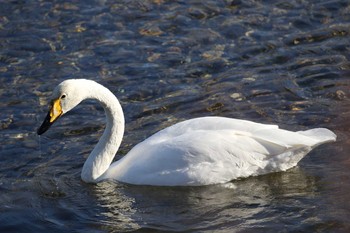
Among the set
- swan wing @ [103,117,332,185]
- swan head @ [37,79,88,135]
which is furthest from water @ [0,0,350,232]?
swan head @ [37,79,88,135]

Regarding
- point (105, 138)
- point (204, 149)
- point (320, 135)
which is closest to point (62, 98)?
point (105, 138)

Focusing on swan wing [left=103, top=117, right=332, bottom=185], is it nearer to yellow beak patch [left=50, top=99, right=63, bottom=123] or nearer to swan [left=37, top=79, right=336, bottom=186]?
swan [left=37, top=79, right=336, bottom=186]

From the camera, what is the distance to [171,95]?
11.1 m

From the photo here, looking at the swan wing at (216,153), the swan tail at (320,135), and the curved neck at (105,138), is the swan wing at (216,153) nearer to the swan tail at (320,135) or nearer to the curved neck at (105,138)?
the swan tail at (320,135)

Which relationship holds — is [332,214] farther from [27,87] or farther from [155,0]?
[155,0]

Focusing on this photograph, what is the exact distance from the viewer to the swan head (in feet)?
29.5

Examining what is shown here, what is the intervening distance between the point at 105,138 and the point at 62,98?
735 millimetres

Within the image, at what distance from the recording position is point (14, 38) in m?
12.7

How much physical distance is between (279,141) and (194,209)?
118 centimetres

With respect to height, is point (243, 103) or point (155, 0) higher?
point (155, 0)

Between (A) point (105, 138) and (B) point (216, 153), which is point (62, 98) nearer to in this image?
(A) point (105, 138)

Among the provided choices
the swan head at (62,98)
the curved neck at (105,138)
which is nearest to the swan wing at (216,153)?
the curved neck at (105,138)

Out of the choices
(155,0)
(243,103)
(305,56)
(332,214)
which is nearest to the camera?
(332,214)

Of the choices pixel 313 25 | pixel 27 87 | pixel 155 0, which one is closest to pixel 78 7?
pixel 155 0
